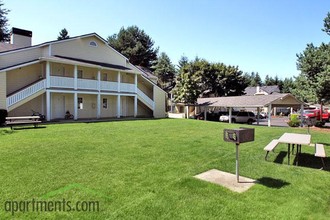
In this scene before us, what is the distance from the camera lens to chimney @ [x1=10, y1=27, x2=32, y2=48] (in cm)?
2259

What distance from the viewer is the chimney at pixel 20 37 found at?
22594 mm

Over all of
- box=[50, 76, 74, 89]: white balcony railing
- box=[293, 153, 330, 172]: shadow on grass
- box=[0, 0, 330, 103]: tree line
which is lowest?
box=[293, 153, 330, 172]: shadow on grass

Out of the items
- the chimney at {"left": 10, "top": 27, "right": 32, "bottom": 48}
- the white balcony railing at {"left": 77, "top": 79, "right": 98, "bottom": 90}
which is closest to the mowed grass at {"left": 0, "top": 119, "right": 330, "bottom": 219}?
the white balcony railing at {"left": 77, "top": 79, "right": 98, "bottom": 90}

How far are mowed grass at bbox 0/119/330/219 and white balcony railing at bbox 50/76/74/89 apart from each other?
11.6 m

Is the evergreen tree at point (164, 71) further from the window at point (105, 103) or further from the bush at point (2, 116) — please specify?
the bush at point (2, 116)

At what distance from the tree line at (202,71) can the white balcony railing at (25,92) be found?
21.0m

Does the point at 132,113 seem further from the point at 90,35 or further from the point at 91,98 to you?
the point at 90,35

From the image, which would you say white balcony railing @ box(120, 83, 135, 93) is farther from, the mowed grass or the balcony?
the mowed grass

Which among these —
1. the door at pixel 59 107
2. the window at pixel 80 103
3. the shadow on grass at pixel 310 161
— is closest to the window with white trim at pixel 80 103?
the window at pixel 80 103

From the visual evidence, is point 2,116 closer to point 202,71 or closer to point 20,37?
point 20,37

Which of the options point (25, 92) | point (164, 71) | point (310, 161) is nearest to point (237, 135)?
point (310, 161)

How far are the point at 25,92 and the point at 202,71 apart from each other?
30.4 meters

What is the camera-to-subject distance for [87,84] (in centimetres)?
2119

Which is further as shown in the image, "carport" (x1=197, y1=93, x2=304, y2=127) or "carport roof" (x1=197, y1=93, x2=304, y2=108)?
"carport roof" (x1=197, y1=93, x2=304, y2=108)
